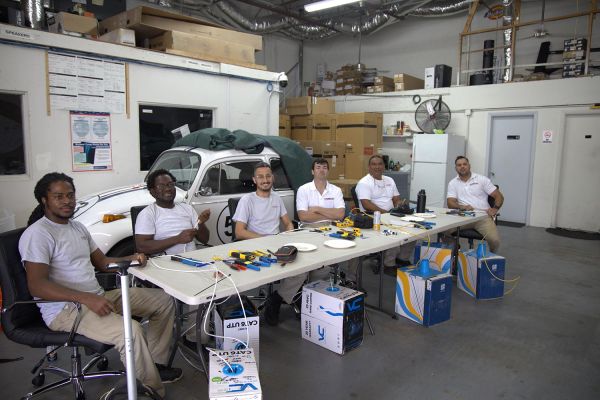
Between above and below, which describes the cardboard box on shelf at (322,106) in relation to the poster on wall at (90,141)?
above

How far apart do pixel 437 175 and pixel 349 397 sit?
20.6 feet

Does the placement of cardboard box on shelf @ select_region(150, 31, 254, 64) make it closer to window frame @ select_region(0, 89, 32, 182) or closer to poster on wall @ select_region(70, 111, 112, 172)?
poster on wall @ select_region(70, 111, 112, 172)

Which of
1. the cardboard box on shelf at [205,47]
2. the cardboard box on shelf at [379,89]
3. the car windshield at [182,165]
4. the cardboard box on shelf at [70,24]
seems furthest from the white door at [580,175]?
the cardboard box on shelf at [70,24]

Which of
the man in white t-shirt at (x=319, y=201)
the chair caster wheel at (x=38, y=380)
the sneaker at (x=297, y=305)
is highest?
the man in white t-shirt at (x=319, y=201)

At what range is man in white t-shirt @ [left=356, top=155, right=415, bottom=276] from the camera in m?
4.77

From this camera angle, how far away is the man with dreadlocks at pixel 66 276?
7.05 feet

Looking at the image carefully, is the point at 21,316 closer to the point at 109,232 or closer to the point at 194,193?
the point at 109,232

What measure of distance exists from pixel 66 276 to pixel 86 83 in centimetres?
337

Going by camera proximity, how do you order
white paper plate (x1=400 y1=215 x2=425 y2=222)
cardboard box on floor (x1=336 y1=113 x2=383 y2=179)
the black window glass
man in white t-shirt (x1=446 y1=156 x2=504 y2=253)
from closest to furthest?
white paper plate (x1=400 y1=215 x2=425 y2=222) → the black window glass → man in white t-shirt (x1=446 y1=156 x2=504 y2=253) → cardboard box on floor (x1=336 y1=113 x2=383 y2=179)

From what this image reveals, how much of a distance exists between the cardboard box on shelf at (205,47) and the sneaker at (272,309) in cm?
381

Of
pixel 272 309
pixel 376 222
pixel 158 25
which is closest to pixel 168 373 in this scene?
pixel 272 309

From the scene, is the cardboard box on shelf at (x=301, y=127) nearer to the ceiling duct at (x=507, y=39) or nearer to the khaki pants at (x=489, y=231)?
the ceiling duct at (x=507, y=39)

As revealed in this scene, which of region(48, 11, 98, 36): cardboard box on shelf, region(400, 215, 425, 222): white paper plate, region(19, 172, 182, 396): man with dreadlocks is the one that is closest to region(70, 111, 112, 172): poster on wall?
region(48, 11, 98, 36): cardboard box on shelf

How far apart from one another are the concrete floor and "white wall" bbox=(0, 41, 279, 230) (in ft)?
7.22
